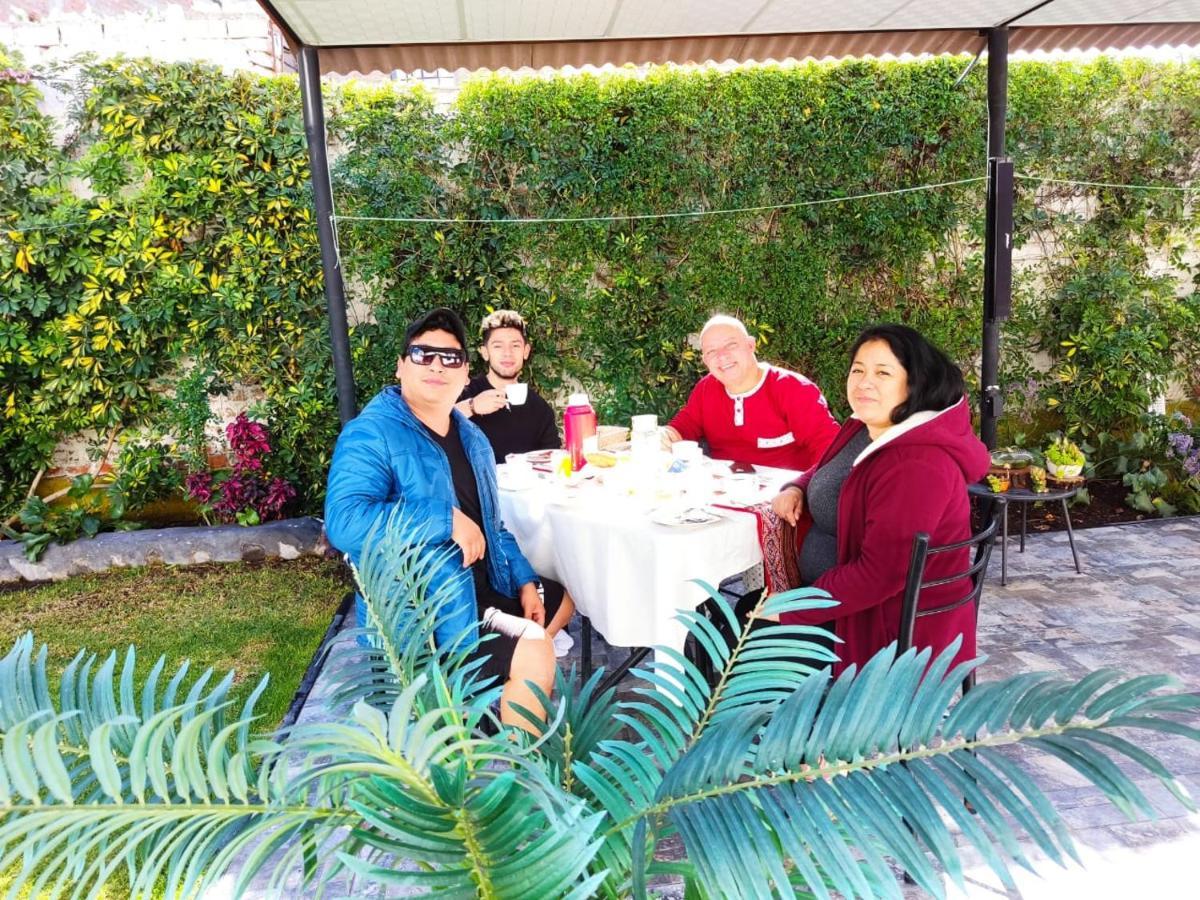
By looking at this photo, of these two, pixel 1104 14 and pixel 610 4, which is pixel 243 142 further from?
pixel 1104 14

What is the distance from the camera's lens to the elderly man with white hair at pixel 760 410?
3570 mm

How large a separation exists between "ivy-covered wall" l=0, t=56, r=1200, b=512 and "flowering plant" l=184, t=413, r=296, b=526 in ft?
0.49

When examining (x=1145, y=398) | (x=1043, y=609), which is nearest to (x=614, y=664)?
(x=1043, y=609)

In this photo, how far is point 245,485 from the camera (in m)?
5.23

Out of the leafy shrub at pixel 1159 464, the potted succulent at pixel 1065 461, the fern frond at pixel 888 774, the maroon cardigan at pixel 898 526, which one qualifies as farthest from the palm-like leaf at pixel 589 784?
the leafy shrub at pixel 1159 464

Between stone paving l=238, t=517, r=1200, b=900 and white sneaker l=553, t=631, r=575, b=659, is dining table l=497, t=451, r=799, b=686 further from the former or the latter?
stone paving l=238, t=517, r=1200, b=900

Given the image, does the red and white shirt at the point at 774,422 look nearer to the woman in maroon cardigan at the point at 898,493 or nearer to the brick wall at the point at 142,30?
the woman in maroon cardigan at the point at 898,493

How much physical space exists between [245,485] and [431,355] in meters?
3.19

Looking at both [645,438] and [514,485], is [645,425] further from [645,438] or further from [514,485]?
[514,485]

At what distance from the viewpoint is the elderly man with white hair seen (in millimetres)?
3570

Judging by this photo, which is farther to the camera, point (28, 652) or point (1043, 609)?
point (1043, 609)

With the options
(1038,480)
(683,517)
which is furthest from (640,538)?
(1038,480)

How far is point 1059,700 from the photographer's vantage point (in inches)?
27.6

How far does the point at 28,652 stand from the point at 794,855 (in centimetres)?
69
